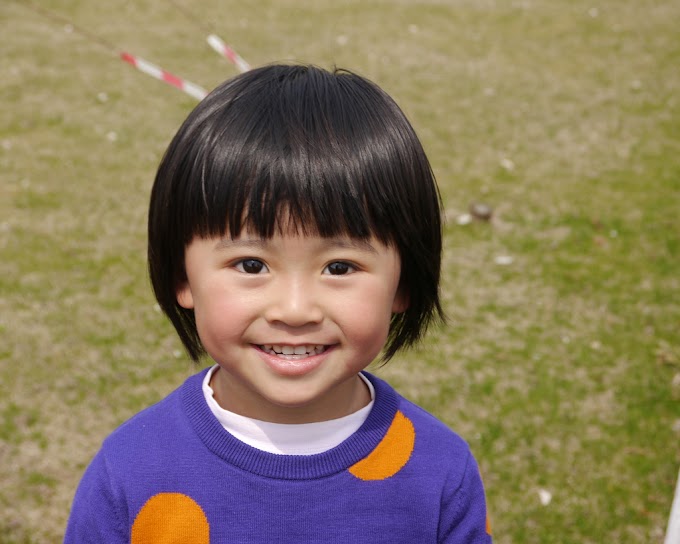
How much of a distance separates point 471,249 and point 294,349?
11.5 ft

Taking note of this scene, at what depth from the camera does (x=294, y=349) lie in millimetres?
1332

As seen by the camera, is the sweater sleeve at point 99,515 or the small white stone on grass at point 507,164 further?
the small white stone on grass at point 507,164

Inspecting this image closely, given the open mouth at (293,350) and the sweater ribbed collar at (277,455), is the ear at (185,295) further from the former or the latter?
the open mouth at (293,350)

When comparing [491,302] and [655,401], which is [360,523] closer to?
[655,401]

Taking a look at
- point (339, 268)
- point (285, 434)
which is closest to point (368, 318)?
point (339, 268)

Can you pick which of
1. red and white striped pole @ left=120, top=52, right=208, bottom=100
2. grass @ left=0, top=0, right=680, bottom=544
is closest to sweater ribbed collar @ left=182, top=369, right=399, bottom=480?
grass @ left=0, top=0, right=680, bottom=544

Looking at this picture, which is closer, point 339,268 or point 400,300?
point 339,268

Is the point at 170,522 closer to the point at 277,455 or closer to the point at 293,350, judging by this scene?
the point at 277,455

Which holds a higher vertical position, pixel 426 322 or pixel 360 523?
pixel 426 322

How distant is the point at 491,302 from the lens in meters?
4.26

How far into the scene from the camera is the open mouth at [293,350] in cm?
133

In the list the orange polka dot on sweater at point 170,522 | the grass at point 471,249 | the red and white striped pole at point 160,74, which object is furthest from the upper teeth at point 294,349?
the red and white striped pole at point 160,74

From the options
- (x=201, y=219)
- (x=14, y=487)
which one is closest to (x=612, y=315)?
(x=14, y=487)

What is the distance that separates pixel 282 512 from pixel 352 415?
0.24 m
